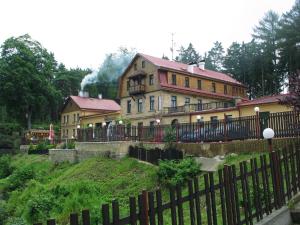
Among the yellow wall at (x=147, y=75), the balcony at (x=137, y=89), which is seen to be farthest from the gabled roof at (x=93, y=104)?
the balcony at (x=137, y=89)

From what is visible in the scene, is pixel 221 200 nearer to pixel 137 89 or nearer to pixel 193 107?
pixel 193 107

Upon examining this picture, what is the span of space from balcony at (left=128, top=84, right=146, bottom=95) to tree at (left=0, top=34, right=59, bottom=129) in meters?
17.4

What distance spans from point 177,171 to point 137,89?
94.7 feet

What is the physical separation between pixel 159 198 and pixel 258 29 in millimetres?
56134

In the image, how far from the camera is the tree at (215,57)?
71250 millimetres

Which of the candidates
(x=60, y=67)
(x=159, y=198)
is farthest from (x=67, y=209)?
(x=60, y=67)

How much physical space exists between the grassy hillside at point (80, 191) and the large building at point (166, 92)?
1722cm

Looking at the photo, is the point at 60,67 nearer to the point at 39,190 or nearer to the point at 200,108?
the point at 200,108

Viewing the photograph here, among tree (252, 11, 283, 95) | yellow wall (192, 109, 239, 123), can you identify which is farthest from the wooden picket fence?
tree (252, 11, 283, 95)

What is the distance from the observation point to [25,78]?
5206 cm

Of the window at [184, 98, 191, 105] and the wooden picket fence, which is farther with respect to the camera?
the window at [184, 98, 191, 105]

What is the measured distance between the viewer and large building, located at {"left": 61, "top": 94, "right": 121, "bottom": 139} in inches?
2085

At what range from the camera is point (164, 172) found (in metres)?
14.7

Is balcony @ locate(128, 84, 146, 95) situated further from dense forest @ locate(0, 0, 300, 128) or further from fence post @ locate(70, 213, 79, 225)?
fence post @ locate(70, 213, 79, 225)
